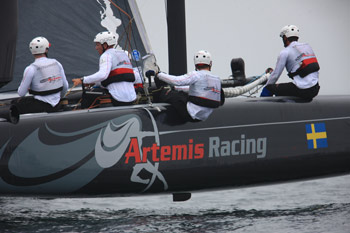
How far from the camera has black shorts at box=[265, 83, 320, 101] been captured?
6.96 m

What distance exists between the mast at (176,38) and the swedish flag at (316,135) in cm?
164

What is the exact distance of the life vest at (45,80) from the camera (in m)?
6.41

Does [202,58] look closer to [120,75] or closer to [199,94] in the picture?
[199,94]

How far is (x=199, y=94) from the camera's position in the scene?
6.32 metres

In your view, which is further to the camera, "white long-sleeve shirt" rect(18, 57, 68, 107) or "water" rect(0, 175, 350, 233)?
"white long-sleeve shirt" rect(18, 57, 68, 107)

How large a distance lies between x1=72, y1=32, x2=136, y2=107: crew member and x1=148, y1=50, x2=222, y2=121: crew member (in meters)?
0.26

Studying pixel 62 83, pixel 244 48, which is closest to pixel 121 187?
pixel 62 83

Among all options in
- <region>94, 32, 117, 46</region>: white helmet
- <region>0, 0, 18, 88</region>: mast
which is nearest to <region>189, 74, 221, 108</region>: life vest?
<region>94, 32, 117, 46</region>: white helmet

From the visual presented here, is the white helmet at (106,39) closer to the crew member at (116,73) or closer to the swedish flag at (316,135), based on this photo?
the crew member at (116,73)

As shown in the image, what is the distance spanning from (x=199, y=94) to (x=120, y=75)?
28.7 inches

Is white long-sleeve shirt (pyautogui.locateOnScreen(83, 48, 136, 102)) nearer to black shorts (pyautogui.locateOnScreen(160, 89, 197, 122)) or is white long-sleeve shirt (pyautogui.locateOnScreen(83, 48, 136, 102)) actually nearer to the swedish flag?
black shorts (pyautogui.locateOnScreen(160, 89, 197, 122))

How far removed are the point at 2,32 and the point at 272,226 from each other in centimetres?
258

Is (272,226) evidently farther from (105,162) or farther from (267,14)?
(267,14)

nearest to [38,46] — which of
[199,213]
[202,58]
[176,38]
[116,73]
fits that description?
[116,73]
